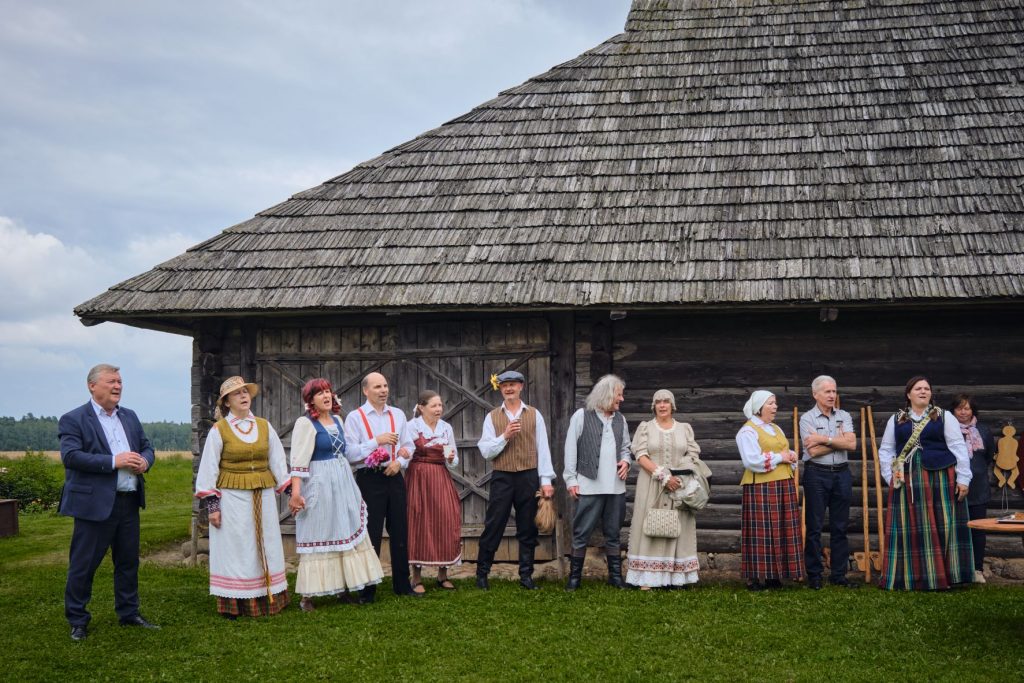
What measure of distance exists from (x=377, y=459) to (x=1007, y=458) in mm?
5125

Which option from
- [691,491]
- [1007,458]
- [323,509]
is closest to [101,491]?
[323,509]

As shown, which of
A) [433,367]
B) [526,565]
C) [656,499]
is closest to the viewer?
[656,499]

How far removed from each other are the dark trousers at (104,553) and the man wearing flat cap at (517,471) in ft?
8.19

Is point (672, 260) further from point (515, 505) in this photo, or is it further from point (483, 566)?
point (483, 566)

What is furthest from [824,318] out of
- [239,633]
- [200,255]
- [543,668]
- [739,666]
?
[200,255]

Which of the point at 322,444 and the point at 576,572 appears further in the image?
the point at 576,572

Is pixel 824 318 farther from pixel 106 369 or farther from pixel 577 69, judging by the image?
pixel 106 369

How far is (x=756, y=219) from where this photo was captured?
8234 mm

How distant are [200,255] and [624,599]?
515 cm

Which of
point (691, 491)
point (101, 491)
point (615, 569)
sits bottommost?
point (615, 569)

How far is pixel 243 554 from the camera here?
623cm

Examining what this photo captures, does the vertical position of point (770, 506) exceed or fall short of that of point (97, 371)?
it falls short

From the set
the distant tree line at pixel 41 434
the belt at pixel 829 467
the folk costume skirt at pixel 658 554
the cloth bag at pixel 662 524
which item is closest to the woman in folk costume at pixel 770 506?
the belt at pixel 829 467

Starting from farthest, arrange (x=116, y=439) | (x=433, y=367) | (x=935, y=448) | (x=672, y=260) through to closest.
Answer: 1. (x=433, y=367)
2. (x=672, y=260)
3. (x=935, y=448)
4. (x=116, y=439)
